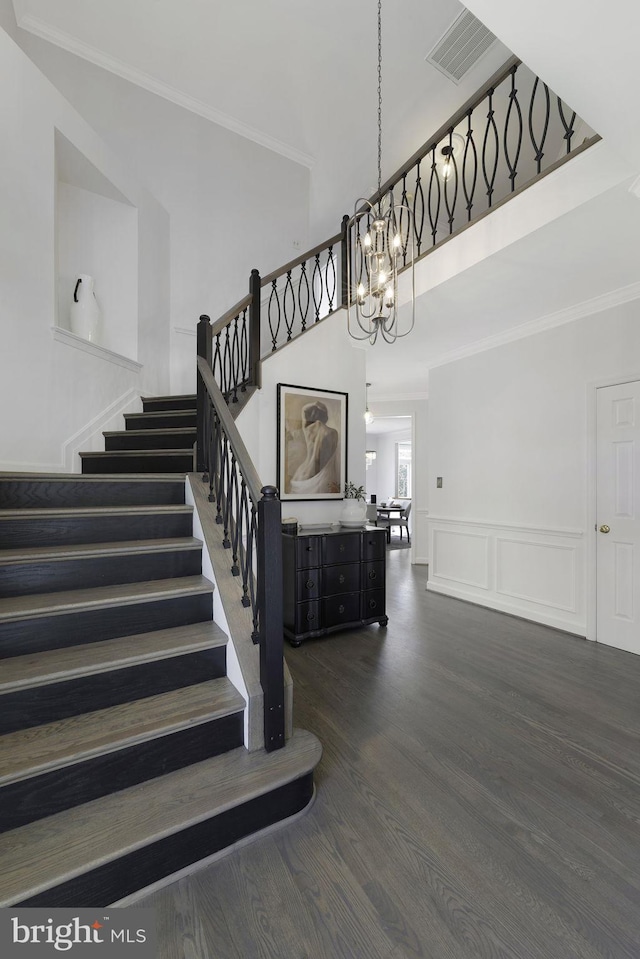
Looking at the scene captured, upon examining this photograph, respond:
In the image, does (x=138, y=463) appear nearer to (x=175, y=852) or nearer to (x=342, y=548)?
(x=342, y=548)

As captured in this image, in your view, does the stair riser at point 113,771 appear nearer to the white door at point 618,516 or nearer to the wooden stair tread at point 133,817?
the wooden stair tread at point 133,817

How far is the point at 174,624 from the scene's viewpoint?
6.63 feet

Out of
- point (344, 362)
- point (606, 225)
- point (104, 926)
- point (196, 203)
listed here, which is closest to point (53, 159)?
point (196, 203)

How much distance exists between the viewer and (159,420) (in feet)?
12.1

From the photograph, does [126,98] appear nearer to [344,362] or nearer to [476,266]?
[344,362]

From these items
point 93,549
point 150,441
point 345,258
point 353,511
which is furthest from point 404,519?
point 93,549

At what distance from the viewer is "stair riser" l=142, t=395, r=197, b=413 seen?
3.77 meters

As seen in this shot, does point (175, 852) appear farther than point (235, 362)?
No

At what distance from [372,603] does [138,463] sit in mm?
2355

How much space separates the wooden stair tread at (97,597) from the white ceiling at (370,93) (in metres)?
2.64

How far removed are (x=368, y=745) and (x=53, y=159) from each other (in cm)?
442

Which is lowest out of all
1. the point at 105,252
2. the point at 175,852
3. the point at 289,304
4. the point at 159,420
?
the point at 175,852

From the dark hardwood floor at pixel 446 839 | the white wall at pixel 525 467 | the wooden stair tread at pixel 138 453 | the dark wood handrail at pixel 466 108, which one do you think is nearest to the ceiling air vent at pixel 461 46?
the dark wood handrail at pixel 466 108

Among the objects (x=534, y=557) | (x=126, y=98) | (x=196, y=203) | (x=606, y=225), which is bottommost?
(x=534, y=557)
